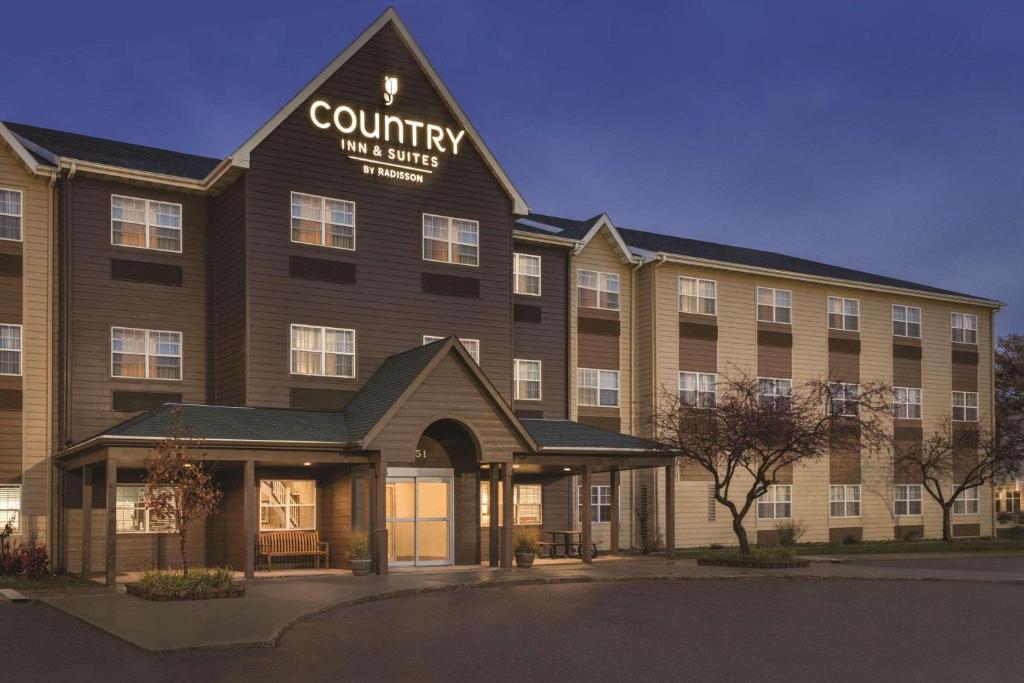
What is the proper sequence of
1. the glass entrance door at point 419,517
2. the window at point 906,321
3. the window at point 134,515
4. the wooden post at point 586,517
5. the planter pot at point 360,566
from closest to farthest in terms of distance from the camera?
1. the planter pot at point 360,566
2. the window at point 134,515
3. the glass entrance door at point 419,517
4. the wooden post at point 586,517
5. the window at point 906,321

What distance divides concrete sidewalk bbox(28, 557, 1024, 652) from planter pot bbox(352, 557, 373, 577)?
1.60 feet

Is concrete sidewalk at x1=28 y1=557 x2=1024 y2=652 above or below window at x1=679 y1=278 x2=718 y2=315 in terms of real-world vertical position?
below

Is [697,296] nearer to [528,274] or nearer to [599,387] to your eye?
[599,387]

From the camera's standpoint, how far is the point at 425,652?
1534cm

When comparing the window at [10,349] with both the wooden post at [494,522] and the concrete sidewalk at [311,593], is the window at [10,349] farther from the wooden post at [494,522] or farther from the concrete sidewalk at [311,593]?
the wooden post at [494,522]

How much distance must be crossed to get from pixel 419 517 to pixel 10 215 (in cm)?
1315

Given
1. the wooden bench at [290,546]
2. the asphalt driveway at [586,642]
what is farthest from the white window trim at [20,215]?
the asphalt driveway at [586,642]

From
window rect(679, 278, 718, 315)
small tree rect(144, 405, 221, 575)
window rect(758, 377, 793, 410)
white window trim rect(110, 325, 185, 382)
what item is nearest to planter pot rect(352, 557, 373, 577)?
small tree rect(144, 405, 221, 575)

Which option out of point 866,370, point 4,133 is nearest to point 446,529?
point 4,133

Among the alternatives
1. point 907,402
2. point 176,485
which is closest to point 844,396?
point 907,402

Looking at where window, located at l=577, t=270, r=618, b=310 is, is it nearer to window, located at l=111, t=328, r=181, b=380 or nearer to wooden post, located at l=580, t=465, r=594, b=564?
wooden post, located at l=580, t=465, r=594, b=564

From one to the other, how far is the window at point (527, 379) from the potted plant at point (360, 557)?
31.9 feet

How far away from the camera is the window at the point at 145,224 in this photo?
2966 centimetres

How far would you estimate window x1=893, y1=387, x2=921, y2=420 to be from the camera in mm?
46562
